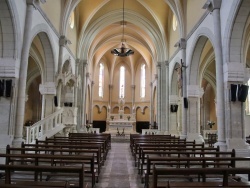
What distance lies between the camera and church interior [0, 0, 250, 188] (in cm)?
935

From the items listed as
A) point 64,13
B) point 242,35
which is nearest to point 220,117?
point 242,35

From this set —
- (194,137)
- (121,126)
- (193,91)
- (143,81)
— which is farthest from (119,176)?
(143,81)

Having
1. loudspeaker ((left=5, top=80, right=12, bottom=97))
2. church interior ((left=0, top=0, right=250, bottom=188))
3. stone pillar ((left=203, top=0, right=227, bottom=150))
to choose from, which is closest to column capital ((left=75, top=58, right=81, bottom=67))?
church interior ((left=0, top=0, right=250, bottom=188))

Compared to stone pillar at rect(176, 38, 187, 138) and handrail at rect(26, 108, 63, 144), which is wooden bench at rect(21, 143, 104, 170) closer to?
handrail at rect(26, 108, 63, 144)

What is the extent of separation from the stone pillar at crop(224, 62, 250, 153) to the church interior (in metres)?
0.04

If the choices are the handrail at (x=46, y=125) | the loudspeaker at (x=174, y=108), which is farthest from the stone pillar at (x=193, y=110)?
the handrail at (x=46, y=125)

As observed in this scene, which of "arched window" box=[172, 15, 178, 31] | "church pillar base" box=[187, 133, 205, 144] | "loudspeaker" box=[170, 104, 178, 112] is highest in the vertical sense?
"arched window" box=[172, 15, 178, 31]

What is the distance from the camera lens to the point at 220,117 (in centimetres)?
961

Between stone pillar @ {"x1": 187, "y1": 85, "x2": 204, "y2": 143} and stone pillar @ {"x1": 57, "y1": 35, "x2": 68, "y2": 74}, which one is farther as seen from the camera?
stone pillar @ {"x1": 57, "y1": 35, "x2": 68, "y2": 74}

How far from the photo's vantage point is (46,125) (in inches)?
492

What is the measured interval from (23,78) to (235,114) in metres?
8.52

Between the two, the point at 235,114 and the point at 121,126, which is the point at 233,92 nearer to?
the point at 235,114

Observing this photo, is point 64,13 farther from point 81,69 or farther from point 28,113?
point 28,113

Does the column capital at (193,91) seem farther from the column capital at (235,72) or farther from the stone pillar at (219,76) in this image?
the column capital at (235,72)
